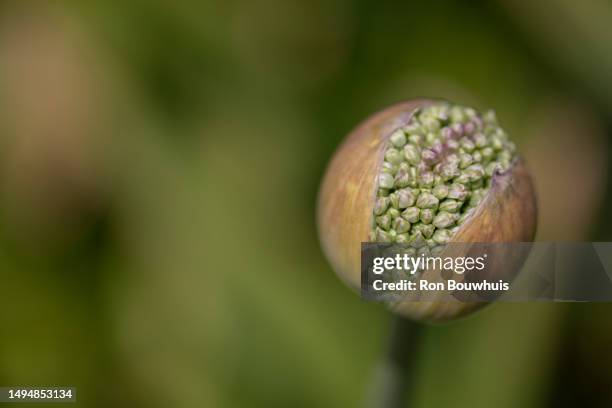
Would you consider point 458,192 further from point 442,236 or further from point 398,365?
point 398,365

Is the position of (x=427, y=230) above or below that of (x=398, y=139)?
below

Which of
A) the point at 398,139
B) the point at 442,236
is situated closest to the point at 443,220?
the point at 442,236

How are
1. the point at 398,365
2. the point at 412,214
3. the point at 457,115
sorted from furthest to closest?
the point at 398,365 < the point at 457,115 < the point at 412,214

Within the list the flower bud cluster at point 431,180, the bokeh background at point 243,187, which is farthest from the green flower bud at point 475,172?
the bokeh background at point 243,187

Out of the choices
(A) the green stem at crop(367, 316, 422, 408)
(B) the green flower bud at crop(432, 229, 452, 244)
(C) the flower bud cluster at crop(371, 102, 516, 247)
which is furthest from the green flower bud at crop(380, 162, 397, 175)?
(A) the green stem at crop(367, 316, 422, 408)

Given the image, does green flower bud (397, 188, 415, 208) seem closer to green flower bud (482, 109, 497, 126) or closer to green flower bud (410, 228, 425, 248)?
green flower bud (410, 228, 425, 248)

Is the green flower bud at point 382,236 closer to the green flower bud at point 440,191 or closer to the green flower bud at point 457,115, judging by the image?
the green flower bud at point 440,191

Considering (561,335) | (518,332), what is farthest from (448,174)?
(561,335)
